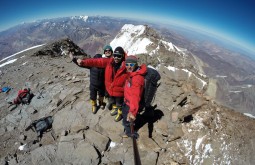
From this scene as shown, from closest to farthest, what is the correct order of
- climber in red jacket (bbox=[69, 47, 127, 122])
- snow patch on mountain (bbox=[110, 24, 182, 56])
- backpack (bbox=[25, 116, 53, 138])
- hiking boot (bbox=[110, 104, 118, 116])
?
climber in red jacket (bbox=[69, 47, 127, 122]) → backpack (bbox=[25, 116, 53, 138]) → hiking boot (bbox=[110, 104, 118, 116]) → snow patch on mountain (bbox=[110, 24, 182, 56])

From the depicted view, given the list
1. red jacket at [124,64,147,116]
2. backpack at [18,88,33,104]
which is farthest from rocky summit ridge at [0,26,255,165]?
red jacket at [124,64,147,116]

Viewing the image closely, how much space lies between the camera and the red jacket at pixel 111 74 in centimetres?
634

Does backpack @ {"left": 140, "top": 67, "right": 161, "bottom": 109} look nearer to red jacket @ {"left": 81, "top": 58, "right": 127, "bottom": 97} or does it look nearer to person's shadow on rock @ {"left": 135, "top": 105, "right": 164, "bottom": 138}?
red jacket @ {"left": 81, "top": 58, "right": 127, "bottom": 97}

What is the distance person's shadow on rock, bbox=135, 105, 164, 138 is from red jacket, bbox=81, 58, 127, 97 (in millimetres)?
1613

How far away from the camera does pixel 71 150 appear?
6.22 metres

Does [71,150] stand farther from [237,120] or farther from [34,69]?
[34,69]

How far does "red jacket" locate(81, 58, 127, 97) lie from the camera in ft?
20.8

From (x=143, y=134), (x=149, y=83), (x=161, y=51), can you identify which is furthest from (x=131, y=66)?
(x=161, y=51)

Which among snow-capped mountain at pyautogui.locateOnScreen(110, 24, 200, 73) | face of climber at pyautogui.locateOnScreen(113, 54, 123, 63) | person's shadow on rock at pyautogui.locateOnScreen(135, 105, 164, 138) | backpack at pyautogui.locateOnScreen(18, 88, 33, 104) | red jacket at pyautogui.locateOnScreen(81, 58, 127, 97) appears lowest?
snow-capped mountain at pyautogui.locateOnScreen(110, 24, 200, 73)

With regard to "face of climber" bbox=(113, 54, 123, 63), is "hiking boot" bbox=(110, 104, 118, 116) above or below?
below

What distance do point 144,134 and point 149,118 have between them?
0.94 metres

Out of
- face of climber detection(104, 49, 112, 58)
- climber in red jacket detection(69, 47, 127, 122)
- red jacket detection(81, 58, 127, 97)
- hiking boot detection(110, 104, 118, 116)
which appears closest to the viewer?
climber in red jacket detection(69, 47, 127, 122)

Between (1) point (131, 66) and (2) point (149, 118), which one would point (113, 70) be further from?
(2) point (149, 118)

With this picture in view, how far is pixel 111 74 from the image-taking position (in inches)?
254
